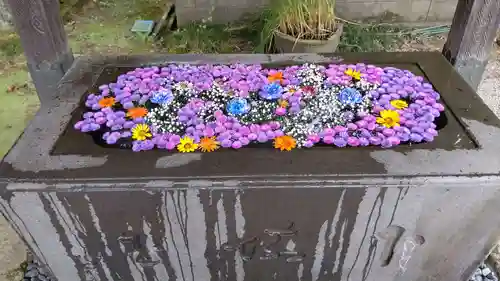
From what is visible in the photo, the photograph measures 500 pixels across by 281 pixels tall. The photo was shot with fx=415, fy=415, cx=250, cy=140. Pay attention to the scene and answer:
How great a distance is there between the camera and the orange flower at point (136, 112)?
4.44 feet

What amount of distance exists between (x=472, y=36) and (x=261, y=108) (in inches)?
33.8

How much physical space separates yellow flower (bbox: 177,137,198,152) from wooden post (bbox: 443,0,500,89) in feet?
3.59

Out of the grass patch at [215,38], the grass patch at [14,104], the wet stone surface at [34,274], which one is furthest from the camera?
the grass patch at [215,38]

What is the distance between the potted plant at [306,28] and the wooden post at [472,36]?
1227mm

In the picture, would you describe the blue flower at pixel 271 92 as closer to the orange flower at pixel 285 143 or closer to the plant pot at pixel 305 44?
the orange flower at pixel 285 143

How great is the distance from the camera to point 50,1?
59.4 inches

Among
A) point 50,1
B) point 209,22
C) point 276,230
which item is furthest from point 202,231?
point 209,22

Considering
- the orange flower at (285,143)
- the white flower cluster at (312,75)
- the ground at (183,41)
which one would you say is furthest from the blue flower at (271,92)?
the ground at (183,41)

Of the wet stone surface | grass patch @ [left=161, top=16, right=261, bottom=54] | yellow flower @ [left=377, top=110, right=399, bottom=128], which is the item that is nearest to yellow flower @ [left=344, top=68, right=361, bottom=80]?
yellow flower @ [left=377, top=110, right=399, bottom=128]

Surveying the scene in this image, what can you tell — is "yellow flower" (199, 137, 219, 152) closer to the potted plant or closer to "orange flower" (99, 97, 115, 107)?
"orange flower" (99, 97, 115, 107)

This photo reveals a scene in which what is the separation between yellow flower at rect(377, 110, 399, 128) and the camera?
1295 millimetres

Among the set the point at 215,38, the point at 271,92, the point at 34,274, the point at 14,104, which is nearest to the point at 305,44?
the point at 215,38

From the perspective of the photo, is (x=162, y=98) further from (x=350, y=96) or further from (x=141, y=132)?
(x=350, y=96)

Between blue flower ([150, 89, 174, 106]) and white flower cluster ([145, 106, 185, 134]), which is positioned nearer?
white flower cluster ([145, 106, 185, 134])
